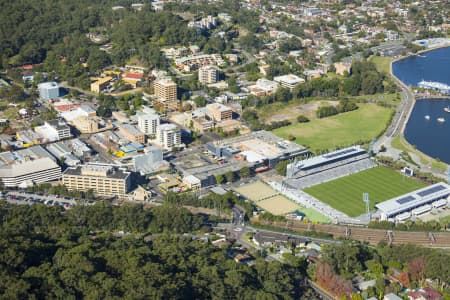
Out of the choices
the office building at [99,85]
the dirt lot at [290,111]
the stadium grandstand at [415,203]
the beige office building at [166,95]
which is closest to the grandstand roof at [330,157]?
the stadium grandstand at [415,203]

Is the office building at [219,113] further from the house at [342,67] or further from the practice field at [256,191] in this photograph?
the house at [342,67]

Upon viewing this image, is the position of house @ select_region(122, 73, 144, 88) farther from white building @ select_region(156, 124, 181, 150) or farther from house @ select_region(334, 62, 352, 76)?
house @ select_region(334, 62, 352, 76)

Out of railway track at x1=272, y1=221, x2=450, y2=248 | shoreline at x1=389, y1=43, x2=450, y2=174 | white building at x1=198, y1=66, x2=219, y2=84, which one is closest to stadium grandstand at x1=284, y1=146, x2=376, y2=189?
shoreline at x1=389, y1=43, x2=450, y2=174

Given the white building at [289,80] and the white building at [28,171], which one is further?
the white building at [289,80]

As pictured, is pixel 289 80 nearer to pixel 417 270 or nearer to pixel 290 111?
pixel 290 111

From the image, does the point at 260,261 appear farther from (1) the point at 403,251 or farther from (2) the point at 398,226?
(2) the point at 398,226

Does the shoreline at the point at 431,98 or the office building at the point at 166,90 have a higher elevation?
the office building at the point at 166,90
